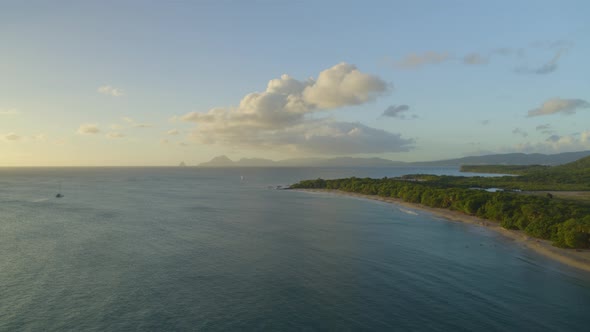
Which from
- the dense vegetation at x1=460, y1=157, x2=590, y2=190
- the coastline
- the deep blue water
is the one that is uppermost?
the dense vegetation at x1=460, y1=157, x2=590, y2=190

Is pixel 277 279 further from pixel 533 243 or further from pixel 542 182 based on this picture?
pixel 542 182

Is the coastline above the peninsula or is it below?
below

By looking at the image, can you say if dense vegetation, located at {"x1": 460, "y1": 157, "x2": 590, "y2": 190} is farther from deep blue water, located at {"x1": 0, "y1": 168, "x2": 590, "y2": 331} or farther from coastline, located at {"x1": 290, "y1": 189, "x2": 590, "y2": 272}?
deep blue water, located at {"x1": 0, "y1": 168, "x2": 590, "y2": 331}

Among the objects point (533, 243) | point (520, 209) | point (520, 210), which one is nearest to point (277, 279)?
point (533, 243)

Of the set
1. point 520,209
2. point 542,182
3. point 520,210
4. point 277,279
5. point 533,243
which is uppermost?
point 542,182

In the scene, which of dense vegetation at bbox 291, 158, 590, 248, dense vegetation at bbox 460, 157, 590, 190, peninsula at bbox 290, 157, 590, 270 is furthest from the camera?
dense vegetation at bbox 460, 157, 590, 190

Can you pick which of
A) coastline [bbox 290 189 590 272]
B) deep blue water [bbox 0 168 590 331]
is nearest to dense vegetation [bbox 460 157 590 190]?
coastline [bbox 290 189 590 272]

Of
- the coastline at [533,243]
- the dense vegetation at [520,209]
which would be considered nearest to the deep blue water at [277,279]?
the coastline at [533,243]

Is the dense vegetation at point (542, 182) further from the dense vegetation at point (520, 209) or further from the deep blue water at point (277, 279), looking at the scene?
the deep blue water at point (277, 279)
